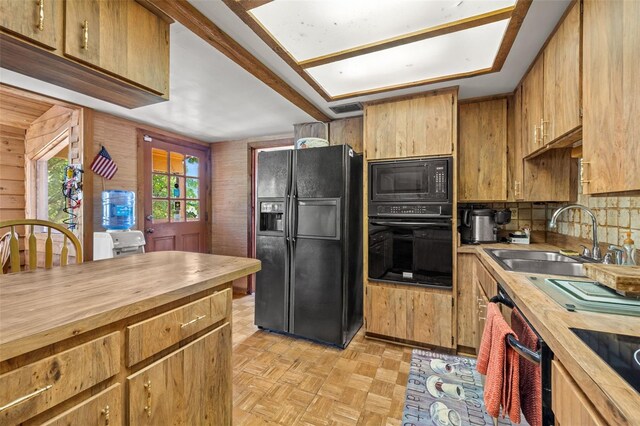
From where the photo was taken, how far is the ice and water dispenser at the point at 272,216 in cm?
279

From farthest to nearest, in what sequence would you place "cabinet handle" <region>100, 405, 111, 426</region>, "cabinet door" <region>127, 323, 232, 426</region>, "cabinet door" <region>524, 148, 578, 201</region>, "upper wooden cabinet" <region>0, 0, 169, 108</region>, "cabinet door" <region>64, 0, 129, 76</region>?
1. "cabinet door" <region>524, 148, 578, 201</region>
2. "cabinet door" <region>64, 0, 129, 76</region>
3. "upper wooden cabinet" <region>0, 0, 169, 108</region>
4. "cabinet door" <region>127, 323, 232, 426</region>
5. "cabinet handle" <region>100, 405, 111, 426</region>

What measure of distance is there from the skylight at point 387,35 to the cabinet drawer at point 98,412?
1.67 metres

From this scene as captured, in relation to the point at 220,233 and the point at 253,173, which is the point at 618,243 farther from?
the point at 220,233

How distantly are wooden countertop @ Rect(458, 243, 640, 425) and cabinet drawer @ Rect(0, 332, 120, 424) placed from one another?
47.2 inches

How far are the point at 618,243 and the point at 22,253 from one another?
19.9ft

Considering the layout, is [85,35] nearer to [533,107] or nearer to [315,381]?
[315,381]

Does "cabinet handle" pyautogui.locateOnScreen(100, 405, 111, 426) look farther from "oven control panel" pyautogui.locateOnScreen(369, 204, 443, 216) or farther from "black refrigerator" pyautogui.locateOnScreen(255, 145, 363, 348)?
"oven control panel" pyautogui.locateOnScreen(369, 204, 443, 216)

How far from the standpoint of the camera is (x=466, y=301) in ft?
7.79

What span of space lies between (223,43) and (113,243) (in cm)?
214

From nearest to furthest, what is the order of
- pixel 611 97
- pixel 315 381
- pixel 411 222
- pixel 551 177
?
pixel 611 97 → pixel 315 381 → pixel 551 177 → pixel 411 222

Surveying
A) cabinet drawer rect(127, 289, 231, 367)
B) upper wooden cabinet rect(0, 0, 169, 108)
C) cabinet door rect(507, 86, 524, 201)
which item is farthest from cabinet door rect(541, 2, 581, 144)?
upper wooden cabinet rect(0, 0, 169, 108)

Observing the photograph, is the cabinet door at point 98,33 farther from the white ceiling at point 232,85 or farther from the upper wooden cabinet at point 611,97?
the upper wooden cabinet at point 611,97

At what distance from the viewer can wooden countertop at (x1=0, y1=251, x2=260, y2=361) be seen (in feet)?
2.20

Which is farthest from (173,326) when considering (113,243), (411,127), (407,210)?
(411,127)
